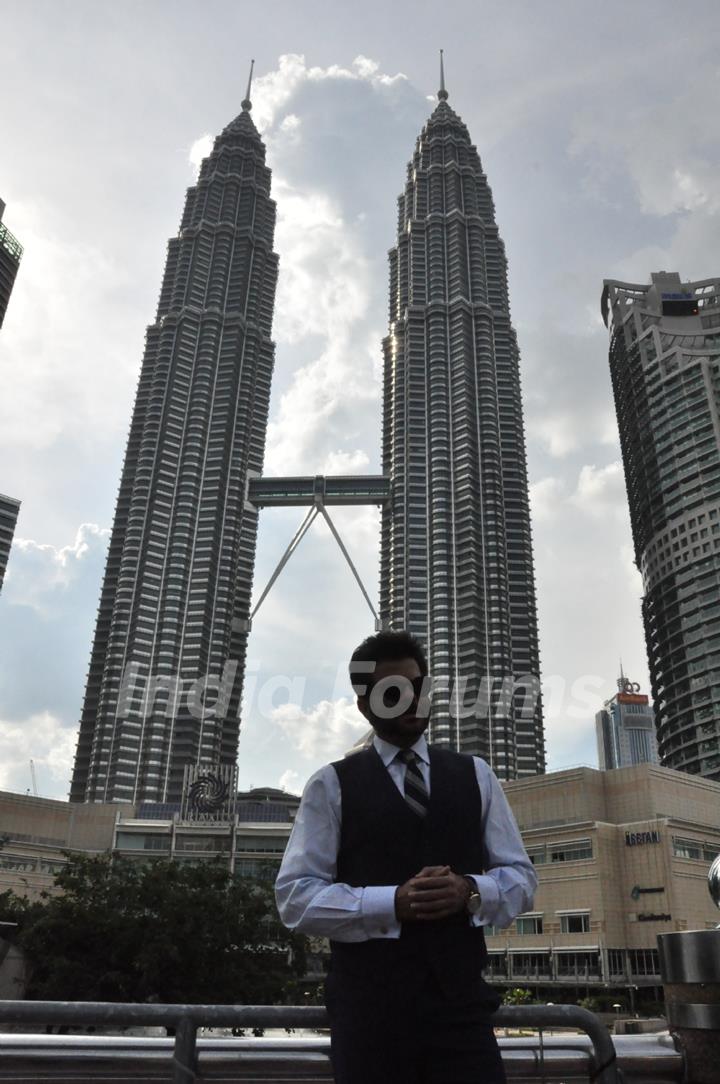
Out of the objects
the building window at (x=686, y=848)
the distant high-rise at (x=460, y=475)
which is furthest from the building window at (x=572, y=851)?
the distant high-rise at (x=460, y=475)

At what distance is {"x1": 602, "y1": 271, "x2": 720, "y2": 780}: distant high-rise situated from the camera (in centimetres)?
9656

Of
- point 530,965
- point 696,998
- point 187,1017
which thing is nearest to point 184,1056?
point 187,1017

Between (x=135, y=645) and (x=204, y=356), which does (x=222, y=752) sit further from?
(x=204, y=356)

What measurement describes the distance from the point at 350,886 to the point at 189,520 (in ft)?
415

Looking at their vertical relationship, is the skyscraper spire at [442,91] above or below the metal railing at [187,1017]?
above

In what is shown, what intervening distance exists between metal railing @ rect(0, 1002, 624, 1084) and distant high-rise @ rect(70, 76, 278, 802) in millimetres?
116733

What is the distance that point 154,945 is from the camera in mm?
27250

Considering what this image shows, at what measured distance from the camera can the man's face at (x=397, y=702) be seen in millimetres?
2645

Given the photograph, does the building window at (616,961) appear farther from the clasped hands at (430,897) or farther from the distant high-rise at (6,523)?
the distant high-rise at (6,523)

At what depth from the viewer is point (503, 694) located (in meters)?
112

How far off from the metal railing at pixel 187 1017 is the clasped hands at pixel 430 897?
0.51 metres

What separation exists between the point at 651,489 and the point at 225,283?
275 ft

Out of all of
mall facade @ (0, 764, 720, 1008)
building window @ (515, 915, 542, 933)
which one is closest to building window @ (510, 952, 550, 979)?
mall facade @ (0, 764, 720, 1008)

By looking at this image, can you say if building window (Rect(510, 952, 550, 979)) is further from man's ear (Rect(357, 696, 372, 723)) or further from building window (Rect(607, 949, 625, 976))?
man's ear (Rect(357, 696, 372, 723))
